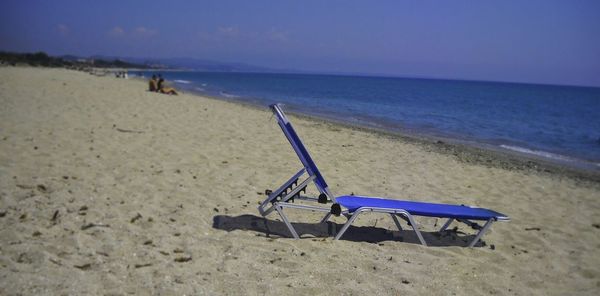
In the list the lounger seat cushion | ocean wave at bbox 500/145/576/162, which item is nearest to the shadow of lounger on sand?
the lounger seat cushion

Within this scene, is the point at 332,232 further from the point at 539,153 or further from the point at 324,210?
the point at 539,153

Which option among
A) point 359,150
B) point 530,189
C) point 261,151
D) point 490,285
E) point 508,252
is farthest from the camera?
point 359,150

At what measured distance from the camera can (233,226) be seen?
15.8 ft

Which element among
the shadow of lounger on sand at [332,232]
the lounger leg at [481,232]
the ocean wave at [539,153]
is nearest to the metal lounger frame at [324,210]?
the lounger leg at [481,232]

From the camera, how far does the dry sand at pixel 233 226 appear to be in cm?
358

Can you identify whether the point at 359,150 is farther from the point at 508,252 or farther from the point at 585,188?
the point at 508,252

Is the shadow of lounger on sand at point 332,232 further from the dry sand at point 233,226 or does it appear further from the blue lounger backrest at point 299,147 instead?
the blue lounger backrest at point 299,147

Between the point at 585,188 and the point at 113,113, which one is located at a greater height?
the point at 113,113

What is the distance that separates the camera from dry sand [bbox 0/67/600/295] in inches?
141

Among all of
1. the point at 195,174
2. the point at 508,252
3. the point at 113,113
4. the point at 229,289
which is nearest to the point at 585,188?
the point at 508,252

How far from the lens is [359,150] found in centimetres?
1020

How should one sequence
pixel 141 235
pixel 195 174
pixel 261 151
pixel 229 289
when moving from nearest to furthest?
pixel 229 289, pixel 141 235, pixel 195 174, pixel 261 151

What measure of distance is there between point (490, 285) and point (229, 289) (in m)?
2.40

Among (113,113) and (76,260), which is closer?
(76,260)
